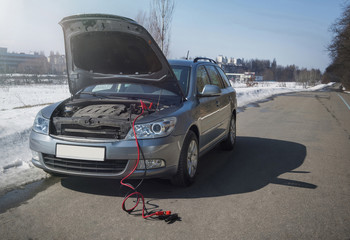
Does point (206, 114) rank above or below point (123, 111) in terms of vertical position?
below

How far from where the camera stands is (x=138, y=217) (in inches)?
126

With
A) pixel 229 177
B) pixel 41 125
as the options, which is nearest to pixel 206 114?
pixel 229 177

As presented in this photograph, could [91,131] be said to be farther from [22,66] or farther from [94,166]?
[22,66]

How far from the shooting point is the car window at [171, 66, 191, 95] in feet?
15.2

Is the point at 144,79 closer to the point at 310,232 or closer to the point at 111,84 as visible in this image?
the point at 111,84

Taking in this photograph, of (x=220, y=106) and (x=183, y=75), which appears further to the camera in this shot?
(x=220, y=106)

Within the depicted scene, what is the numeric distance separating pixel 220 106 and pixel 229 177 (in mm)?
1398

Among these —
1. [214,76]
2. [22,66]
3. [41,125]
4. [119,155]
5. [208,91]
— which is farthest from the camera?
[22,66]

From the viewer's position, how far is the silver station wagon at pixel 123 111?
357 cm

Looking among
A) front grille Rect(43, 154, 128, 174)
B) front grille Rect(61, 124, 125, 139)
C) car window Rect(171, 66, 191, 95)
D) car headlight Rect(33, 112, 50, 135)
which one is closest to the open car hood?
car window Rect(171, 66, 191, 95)

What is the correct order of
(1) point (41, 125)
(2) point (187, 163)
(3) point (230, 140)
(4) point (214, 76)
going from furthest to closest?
(3) point (230, 140) < (4) point (214, 76) < (2) point (187, 163) < (1) point (41, 125)

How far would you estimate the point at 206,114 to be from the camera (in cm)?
476

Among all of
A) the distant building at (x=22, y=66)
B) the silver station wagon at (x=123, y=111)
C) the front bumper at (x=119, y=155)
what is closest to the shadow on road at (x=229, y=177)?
the silver station wagon at (x=123, y=111)

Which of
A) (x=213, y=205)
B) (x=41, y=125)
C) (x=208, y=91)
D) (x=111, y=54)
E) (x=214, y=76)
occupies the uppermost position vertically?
(x=111, y=54)
